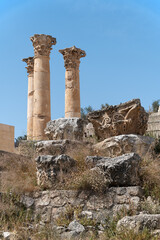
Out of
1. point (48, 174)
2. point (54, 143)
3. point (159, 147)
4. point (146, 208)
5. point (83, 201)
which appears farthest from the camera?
point (159, 147)

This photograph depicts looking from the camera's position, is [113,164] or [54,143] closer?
[113,164]

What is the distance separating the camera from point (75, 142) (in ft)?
36.2

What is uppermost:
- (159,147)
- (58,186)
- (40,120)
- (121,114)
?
(40,120)

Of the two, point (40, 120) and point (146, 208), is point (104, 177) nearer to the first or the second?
point (146, 208)

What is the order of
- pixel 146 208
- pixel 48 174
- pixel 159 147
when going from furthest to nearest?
pixel 159 147 → pixel 48 174 → pixel 146 208

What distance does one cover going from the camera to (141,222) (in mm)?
7172

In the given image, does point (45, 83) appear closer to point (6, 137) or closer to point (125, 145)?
point (6, 137)

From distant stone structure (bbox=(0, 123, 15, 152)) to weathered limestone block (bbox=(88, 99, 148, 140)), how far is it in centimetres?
899

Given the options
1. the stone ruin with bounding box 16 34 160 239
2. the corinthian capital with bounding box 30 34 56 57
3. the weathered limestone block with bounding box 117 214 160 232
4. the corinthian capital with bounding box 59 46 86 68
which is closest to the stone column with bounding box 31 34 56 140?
the corinthian capital with bounding box 30 34 56 57

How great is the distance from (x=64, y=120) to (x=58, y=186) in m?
3.65

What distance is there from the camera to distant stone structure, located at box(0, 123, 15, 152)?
64.1ft

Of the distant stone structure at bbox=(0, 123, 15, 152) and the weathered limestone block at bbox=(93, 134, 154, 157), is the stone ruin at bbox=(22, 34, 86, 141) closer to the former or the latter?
the distant stone structure at bbox=(0, 123, 15, 152)

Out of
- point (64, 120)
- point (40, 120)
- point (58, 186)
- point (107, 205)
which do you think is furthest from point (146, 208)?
point (40, 120)

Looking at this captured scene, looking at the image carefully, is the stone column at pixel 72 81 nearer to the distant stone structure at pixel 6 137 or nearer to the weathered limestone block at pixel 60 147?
the distant stone structure at pixel 6 137
